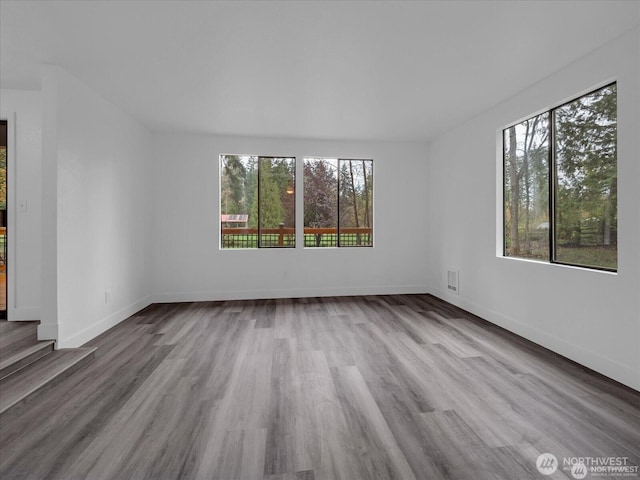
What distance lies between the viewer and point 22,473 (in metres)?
1.60

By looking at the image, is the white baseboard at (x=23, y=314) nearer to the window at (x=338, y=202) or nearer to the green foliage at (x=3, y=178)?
the green foliage at (x=3, y=178)

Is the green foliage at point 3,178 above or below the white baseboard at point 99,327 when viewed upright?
above

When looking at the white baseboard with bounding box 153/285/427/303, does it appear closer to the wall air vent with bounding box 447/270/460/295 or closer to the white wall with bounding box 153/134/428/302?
the white wall with bounding box 153/134/428/302

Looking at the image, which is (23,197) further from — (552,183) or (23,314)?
(552,183)

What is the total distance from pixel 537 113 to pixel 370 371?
3.19 meters

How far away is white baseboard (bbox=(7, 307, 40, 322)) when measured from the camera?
375 centimetres

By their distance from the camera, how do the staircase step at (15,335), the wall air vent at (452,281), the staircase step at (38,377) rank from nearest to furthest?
the staircase step at (38,377) < the staircase step at (15,335) < the wall air vent at (452,281)

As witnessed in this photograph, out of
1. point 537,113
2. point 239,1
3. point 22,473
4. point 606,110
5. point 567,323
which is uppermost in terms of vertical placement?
point 239,1

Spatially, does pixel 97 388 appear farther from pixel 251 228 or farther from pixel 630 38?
pixel 630 38

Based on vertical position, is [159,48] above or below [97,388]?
above

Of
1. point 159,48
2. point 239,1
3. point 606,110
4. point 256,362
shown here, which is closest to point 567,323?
point 606,110

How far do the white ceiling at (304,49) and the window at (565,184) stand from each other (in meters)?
0.51

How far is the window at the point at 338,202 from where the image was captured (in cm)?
572

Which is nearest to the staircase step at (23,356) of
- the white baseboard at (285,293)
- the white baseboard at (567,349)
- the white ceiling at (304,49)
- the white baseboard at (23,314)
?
the white baseboard at (23,314)
